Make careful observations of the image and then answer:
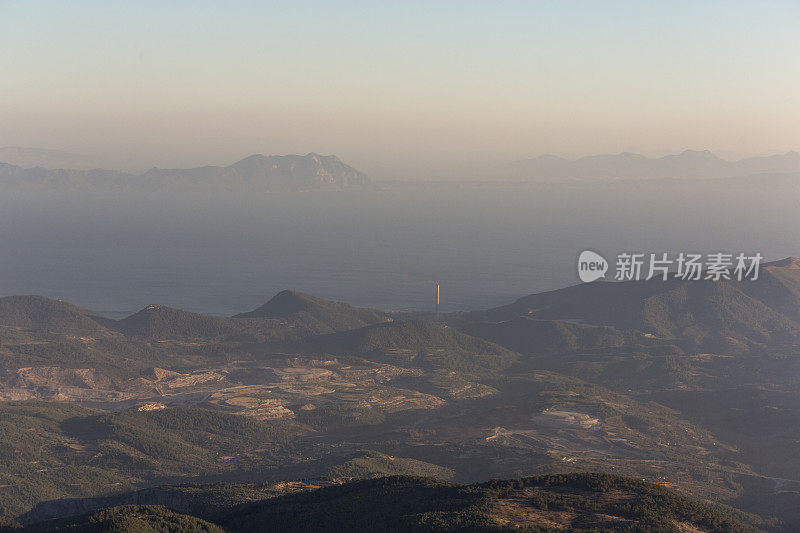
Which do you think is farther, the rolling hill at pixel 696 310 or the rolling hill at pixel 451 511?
the rolling hill at pixel 696 310

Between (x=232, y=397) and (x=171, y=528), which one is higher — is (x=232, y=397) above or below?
below

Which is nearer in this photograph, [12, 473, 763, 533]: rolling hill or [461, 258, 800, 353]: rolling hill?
[12, 473, 763, 533]: rolling hill

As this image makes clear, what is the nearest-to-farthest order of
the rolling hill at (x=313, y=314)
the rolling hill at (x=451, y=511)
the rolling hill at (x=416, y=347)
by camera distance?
1. the rolling hill at (x=451, y=511)
2. the rolling hill at (x=416, y=347)
3. the rolling hill at (x=313, y=314)

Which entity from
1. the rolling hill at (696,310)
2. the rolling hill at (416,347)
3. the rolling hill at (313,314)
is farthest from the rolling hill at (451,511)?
the rolling hill at (696,310)

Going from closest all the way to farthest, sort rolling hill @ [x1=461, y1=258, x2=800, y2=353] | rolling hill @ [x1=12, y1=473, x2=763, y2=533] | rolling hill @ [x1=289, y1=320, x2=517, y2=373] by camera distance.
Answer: rolling hill @ [x1=12, y1=473, x2=763, y2=533], rolling hill @ [x1=289, y1=320, x2=517, y2=373], rolling hill @ [x1=461, y1=258, x2=800, y2=353]

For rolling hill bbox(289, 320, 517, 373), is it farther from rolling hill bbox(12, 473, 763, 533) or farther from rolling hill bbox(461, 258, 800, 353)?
rolling hill bbox(12, 473, 763, 533)

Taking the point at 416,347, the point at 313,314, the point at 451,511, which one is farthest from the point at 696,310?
the point at 451,511

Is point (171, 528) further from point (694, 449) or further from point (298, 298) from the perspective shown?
point (298, 298)

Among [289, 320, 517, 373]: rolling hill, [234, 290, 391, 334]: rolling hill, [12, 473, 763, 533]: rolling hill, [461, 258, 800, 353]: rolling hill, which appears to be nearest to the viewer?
[12, 473, 763, 533]: rolling hill

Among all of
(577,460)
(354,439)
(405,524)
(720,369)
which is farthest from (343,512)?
(720,369)

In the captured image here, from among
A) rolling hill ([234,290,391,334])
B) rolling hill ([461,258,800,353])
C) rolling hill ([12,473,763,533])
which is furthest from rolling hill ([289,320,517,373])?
rolling hill ([12,473,763,533])

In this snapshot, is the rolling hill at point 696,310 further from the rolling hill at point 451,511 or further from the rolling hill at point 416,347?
the rolling hill at point 451,511
